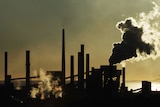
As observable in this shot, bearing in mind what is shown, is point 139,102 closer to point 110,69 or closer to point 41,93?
point 110,69

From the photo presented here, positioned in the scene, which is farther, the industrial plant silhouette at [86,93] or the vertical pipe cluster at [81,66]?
the vertical pipe cluster at [81,66]

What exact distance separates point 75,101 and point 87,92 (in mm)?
6975

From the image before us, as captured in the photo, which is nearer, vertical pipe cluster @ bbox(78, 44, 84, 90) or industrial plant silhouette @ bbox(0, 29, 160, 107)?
industrial plant silhouette @ bbox(0, 29, 160, 107)

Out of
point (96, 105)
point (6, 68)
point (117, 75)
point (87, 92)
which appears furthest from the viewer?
point (6, 68)

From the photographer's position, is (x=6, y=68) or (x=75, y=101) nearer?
(x=75, y=101)

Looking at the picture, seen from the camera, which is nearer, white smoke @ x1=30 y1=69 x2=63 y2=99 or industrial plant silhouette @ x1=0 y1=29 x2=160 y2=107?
industrial plant silhouette @ x1=0 y1=29 x2=160 y2=107

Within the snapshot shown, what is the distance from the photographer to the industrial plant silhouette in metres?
27.6

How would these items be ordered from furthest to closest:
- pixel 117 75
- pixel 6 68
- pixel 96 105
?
1. pixel 6 68
2. pixel 117 75
3. pixel 96 105

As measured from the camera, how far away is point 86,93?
3434 cm

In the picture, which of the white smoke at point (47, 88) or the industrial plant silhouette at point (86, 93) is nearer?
the industrial plant silhouette at point (86, 93)

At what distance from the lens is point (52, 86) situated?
38.9 meters

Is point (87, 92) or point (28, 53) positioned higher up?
point (28, 53)

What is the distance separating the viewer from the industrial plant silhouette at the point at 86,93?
27.6m

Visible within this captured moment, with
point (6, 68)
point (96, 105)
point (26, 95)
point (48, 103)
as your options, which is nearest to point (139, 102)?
point (96, 105)
